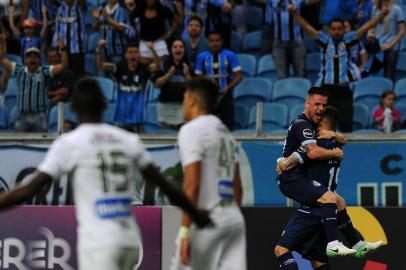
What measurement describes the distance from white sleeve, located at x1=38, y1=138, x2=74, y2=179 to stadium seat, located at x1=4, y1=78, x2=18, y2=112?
7843 mm

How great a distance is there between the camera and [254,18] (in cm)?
1797

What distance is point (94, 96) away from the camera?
659 cm

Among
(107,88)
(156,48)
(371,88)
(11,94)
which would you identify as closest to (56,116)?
(11,94)

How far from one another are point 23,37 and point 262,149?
21.1 ft

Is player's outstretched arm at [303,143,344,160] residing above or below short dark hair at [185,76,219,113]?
below

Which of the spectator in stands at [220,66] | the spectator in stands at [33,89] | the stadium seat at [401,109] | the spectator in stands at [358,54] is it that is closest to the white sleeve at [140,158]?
the spectator in stands at [33,89]

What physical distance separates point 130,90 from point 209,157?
7.10m

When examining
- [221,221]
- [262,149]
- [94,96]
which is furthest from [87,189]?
[262,149]

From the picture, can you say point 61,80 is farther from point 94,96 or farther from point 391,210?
point 94,96

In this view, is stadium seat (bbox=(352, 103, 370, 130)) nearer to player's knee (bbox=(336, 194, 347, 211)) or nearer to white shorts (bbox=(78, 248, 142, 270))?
player's knee (bbox=(336, 194, 347, 211))

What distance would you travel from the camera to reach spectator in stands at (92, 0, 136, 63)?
663 inches

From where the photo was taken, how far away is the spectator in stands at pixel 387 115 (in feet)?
43.2

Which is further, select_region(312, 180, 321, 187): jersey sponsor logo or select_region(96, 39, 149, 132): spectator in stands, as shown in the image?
select_region(96, 39, 149, 132): spectator in stands

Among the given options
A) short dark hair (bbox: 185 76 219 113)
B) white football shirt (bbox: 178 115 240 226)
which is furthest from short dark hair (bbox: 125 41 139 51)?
white football shirt (bbox: 178 115 240 226)
